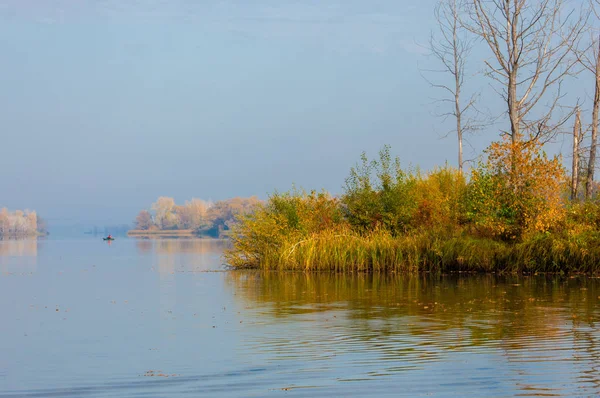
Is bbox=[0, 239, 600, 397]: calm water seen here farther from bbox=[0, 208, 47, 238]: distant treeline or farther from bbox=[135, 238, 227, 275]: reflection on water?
bbox=[0, 208, 47, 238]: distant treeline

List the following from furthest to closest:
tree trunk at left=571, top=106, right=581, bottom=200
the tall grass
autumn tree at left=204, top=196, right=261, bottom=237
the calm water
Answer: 1. autumn tree at left=204, top=196, right=261, bottom=237
2. tree trunk at left=571, top=106, right=581, bottom=200
3. the tall grass
4. the calm water

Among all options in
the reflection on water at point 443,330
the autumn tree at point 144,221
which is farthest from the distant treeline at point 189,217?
the reflection on water at point 443,330

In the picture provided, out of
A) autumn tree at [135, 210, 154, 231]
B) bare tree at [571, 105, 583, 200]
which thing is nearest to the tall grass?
bare tree at [571, 105, 583, 200]

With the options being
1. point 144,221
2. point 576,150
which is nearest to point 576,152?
point 576,150

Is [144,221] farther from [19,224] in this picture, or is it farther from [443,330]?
[443,330]

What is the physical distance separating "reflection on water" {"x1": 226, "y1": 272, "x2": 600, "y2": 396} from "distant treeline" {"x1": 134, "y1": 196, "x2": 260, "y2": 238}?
116m

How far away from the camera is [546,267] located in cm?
2662

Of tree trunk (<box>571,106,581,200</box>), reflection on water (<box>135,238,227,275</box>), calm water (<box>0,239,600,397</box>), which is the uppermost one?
tree trunk (<box>571,106,581,200</box>)

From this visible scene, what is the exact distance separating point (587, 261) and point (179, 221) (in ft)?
460

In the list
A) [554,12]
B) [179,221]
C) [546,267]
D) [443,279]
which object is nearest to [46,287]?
[443,279]

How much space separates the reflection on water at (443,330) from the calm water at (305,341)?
3 centimetres

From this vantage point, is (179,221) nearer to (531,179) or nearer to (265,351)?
(531,179)

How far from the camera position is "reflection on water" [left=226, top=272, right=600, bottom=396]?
9.07 meters

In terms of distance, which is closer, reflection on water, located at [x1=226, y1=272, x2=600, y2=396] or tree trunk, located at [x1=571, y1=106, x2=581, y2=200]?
reflection on water, located at [x1=226, y1=272, x2=600, y2=396]
